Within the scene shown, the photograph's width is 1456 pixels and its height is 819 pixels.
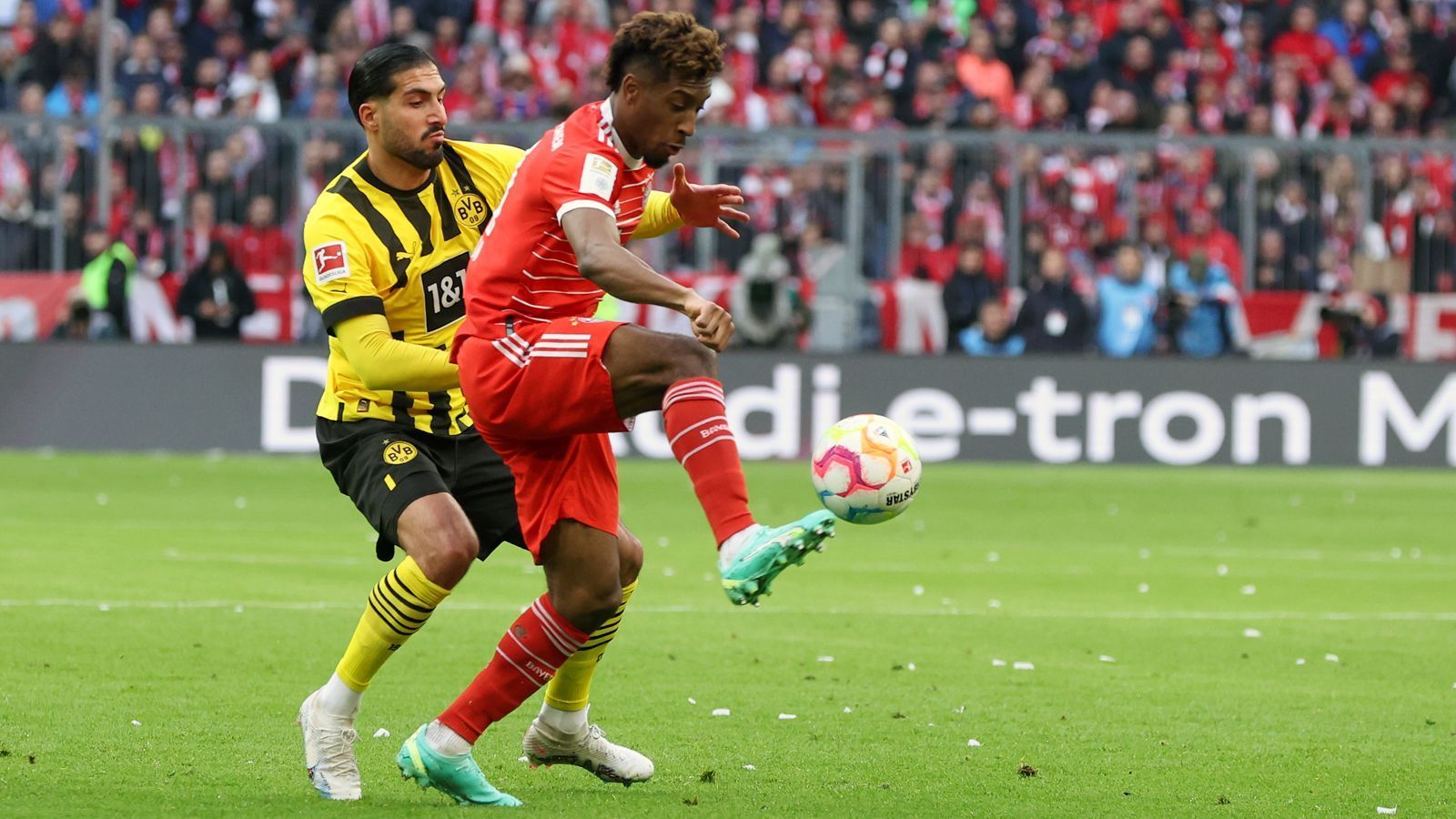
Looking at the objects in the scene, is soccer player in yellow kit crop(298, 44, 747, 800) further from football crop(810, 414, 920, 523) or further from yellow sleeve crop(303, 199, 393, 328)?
football crop(810, 414, 920, 523)

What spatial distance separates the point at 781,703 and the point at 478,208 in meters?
2.16

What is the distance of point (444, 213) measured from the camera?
6695 millimetres

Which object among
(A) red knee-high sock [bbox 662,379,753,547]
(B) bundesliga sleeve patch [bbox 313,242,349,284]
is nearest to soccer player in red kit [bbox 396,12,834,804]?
(A) red knee-high sock [bbox 662,379,753,547]

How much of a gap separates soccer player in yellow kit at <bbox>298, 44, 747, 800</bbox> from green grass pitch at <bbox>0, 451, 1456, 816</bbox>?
28 centimetres

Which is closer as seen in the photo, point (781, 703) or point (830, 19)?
point (781, 703)

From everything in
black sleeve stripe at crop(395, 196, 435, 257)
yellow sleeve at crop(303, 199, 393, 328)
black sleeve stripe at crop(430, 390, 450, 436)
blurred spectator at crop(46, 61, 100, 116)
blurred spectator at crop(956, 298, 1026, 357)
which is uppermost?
blurred spectator at crop(46, 61, 100, 116)

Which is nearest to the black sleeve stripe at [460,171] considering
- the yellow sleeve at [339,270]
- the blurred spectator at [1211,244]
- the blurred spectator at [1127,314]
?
the yellow sleeve at [339,270]

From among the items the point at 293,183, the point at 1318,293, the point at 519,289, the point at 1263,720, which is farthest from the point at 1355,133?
the point at 519,289

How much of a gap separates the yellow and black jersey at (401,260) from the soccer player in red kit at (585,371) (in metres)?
0.68

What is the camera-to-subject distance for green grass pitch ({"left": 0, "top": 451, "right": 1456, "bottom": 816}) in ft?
20.1

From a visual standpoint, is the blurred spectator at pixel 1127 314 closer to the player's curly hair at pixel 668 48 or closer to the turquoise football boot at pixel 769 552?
the player's curly hair at pixel 668 48

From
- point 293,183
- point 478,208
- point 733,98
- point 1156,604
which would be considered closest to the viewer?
point 478,208

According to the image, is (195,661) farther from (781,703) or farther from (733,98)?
(733,98)

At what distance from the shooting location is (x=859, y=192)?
63.8ft
